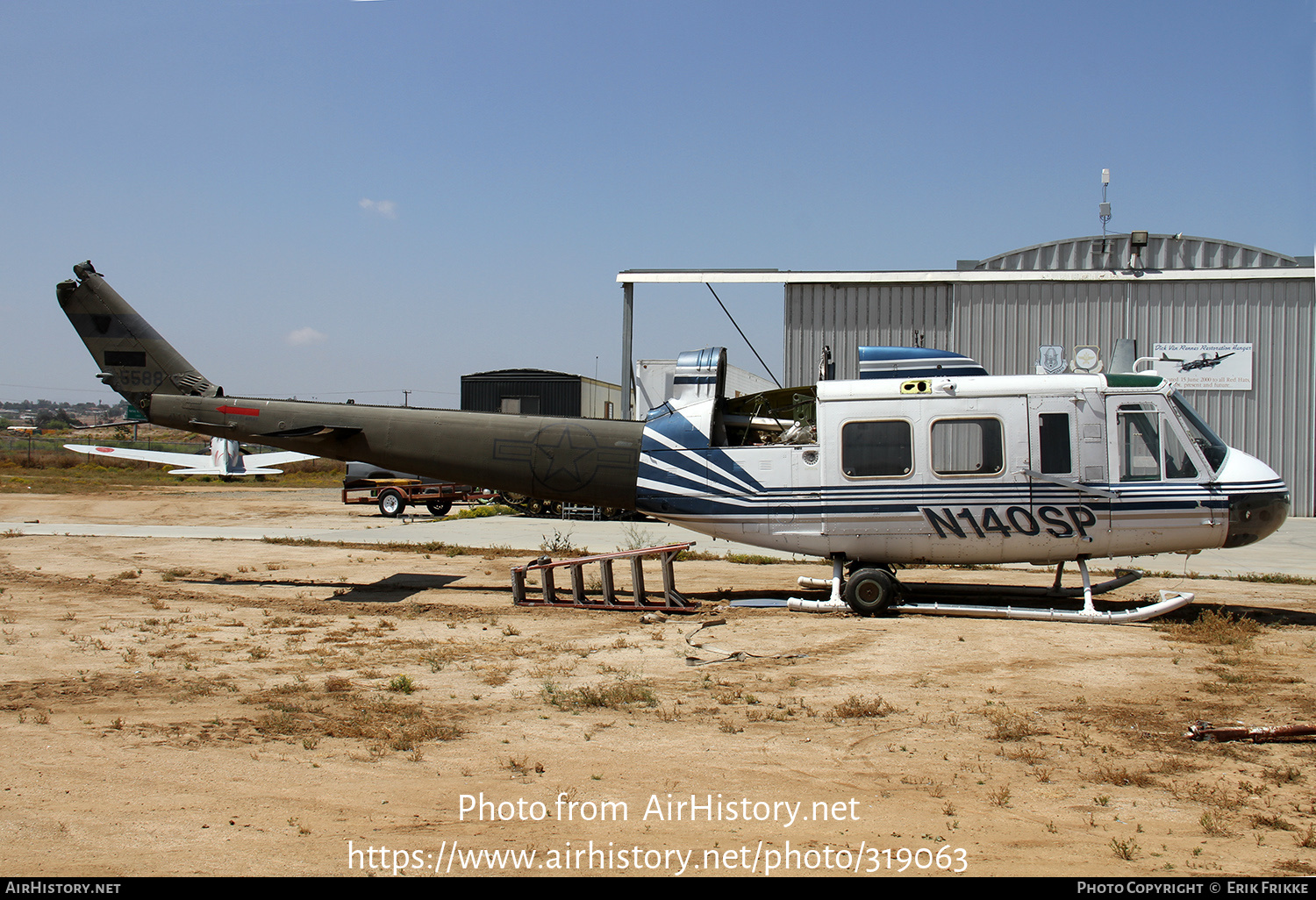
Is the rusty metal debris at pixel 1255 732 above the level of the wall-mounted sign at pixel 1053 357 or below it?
below

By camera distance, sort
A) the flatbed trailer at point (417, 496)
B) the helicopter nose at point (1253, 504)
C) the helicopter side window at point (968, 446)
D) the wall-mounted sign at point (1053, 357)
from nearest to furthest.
A: the helicopter nose at point (1253, 504), the helicopter side window at point (968, 446), the wall-mounted sign at point (1053, 357), the flatbed trailer at point (417, 496)

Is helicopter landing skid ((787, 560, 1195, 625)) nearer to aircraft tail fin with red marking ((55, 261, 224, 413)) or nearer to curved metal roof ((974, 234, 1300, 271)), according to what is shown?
aircraft tail fin with red marking ((55, 261, 224, 413))

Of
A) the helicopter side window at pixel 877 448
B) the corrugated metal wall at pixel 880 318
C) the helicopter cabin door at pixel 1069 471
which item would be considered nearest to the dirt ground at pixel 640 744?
the helicopter cabin door at pixel 1069 471

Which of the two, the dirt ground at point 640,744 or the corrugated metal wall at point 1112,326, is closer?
the dirt ground at point 640,744

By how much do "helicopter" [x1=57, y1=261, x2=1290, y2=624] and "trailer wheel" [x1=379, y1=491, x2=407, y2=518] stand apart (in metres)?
15.0

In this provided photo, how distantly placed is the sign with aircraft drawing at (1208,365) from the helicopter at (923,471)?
14.7m

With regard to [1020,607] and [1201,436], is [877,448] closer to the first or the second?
[1020,607]

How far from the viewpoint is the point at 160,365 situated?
12742mm

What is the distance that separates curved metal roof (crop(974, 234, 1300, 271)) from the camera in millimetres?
23562

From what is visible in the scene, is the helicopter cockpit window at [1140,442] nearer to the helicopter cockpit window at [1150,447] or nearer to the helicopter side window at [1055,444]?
the helicopter cockpit window at [1150,447]

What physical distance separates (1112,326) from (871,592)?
17.0m

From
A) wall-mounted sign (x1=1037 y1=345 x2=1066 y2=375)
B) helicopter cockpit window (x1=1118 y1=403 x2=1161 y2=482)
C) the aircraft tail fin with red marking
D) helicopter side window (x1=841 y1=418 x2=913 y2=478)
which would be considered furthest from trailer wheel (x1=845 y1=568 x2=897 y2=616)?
wall-mounted sign (x1=1037 y1=345 x2=1066 y2=375)

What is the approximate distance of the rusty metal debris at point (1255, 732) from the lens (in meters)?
5.56

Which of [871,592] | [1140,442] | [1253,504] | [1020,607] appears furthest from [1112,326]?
[871,592]
